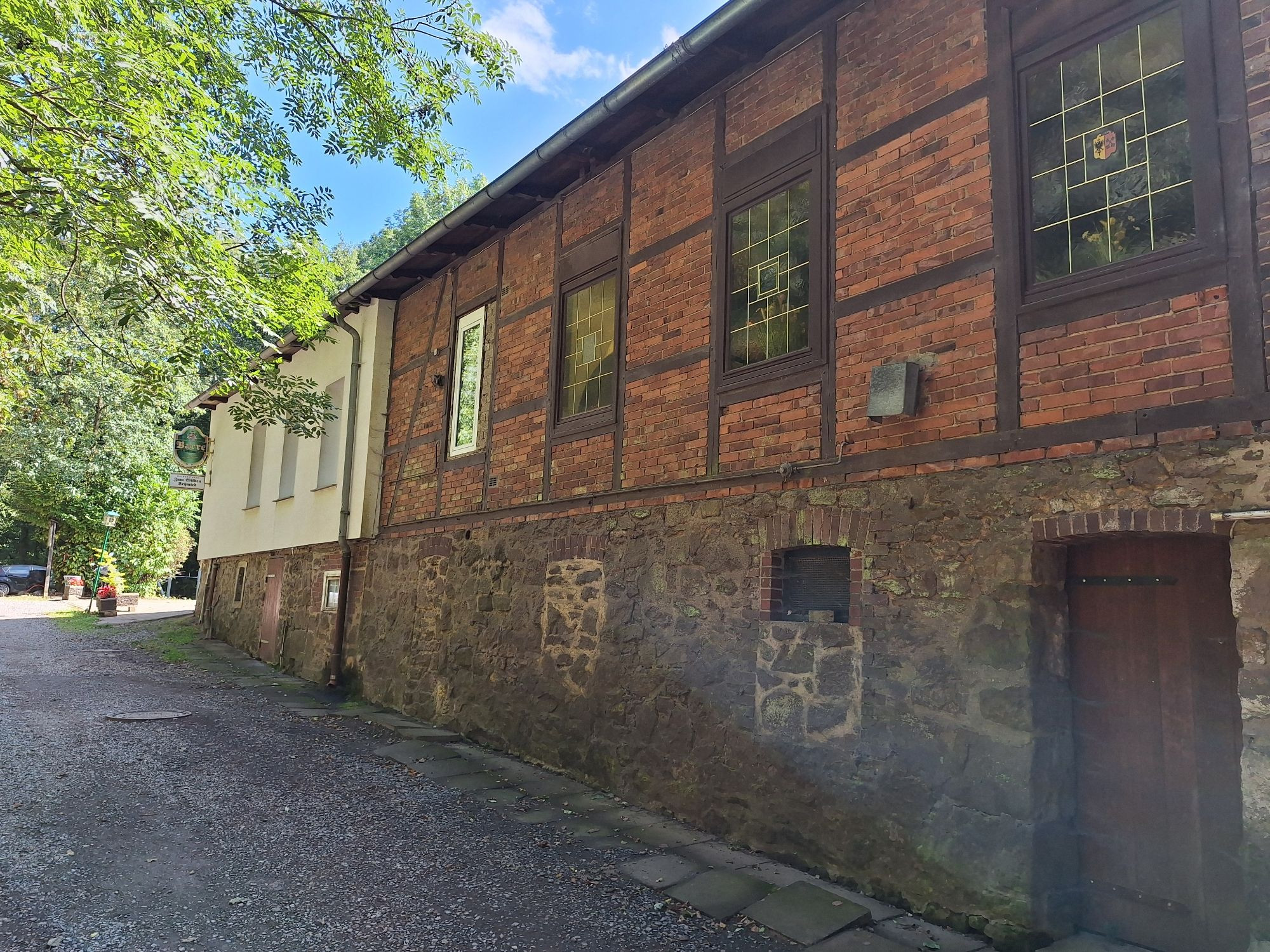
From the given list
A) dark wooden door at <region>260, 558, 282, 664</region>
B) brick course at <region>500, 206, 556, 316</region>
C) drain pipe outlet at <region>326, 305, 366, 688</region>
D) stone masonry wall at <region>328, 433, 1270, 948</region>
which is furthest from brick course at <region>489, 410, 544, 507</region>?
dark wooden door at <region>260, 558, 282, 664</region>

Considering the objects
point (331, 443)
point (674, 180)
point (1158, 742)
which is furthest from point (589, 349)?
point (331, 443)

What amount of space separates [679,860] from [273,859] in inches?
94.9

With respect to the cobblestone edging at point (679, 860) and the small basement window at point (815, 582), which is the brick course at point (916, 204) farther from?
the cobblestone edging at point (679, 860)

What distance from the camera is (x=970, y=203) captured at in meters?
4.64

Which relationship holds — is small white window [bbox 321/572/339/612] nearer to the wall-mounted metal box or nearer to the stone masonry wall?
the stone masonry wall

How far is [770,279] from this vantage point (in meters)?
5.97

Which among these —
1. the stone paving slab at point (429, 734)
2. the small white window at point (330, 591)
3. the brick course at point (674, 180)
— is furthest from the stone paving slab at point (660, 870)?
the small white window at point (330, 591)

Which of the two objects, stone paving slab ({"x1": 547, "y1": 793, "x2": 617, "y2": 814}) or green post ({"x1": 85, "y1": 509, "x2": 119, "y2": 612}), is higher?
green post ({"x1": 85, "y1": 509, "x2": 119, "y2": 612})

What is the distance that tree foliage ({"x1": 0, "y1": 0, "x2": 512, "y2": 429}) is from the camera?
5715mm

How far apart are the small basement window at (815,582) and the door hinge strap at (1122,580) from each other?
4.18ft

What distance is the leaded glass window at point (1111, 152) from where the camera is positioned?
392 centimetres

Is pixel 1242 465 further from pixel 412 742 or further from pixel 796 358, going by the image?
pixel 412 742

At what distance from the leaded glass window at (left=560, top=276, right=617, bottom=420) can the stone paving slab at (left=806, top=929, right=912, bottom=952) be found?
439cm

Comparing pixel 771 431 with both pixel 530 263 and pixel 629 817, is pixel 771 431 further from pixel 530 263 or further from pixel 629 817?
pixel 530 263
